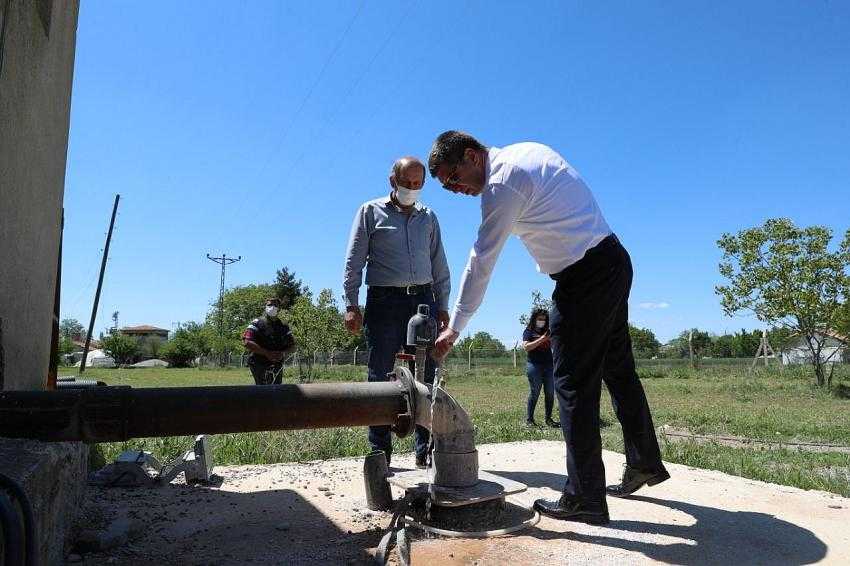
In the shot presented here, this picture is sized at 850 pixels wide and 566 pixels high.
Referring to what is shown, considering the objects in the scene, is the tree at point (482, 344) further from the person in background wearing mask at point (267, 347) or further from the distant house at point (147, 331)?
the distant house at point (147, 331)

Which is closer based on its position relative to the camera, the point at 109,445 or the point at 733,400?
the point at 109,445

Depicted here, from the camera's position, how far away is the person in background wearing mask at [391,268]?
4.20 m

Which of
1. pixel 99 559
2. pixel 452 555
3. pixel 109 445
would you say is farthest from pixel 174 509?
pixel 109 445

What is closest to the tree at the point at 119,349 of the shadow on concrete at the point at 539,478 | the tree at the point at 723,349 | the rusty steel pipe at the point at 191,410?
the shadow on concrete at the point at 539,478

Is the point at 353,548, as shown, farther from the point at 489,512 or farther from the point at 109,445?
the point at 109,445

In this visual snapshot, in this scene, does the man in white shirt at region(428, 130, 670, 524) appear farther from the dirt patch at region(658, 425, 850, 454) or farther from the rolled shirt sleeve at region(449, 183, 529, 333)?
the dirt patch at region(658, 425, 850, 454)

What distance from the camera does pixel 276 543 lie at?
9.04 ft

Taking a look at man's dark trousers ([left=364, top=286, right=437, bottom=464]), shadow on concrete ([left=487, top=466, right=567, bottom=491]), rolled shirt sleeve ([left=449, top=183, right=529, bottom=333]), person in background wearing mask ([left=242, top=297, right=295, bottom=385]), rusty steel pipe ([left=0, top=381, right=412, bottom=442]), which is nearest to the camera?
rusty steel pipe ([left=0, top=381, right=412, bottom=442])

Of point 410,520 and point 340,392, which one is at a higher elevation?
point 340,392

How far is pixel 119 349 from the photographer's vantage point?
59219 mm

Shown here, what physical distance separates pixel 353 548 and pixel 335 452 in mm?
2495

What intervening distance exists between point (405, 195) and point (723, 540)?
273 cm

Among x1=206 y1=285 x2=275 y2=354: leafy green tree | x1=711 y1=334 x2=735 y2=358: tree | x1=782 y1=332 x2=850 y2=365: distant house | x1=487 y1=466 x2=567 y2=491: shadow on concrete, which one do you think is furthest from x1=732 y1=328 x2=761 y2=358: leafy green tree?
x1=487 y1=466 x2=567 y2=491: shadow on concrete

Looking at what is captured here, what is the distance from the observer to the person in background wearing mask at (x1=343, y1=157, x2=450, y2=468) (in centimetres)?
420
